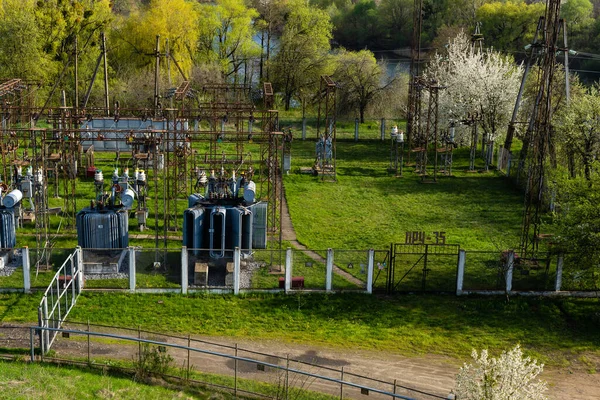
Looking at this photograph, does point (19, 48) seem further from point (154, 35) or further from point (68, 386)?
point (68, 386)

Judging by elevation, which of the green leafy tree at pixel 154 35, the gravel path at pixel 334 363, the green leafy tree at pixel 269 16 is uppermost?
the green leafy tree at pixel 269 16

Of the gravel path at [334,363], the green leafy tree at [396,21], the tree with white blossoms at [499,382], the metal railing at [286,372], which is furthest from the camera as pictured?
the green leafy tree at [396,21]

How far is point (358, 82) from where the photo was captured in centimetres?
5306

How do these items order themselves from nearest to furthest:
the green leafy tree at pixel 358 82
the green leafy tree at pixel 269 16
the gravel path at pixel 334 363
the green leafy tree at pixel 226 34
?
the gravel path at pixel 334 363
the green leafy tree at pixel 358 82
the green leafy tree at pixel 226 34
the green leafy tree at pixel 269 16

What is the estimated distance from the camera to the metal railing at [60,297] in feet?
56.4

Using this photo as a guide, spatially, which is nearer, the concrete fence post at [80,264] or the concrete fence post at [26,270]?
the concrete fence post at [26,270]

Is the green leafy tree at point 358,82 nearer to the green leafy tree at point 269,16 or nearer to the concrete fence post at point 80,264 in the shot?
the green leafy tree at point 269,16

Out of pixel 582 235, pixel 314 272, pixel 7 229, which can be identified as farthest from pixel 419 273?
pixel 7 229

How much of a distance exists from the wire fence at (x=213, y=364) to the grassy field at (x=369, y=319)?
998 mm

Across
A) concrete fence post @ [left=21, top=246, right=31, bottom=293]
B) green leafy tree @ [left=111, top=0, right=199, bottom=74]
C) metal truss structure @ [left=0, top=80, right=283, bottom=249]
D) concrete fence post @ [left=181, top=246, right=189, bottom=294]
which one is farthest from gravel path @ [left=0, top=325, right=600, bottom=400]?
green leafy tree @ [left=111, top=0, right=199, bottom=74]

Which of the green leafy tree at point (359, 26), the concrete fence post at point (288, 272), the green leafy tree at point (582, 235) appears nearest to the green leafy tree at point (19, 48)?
the concrete fence post at point (288, 272)

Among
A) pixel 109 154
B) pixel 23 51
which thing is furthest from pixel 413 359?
pixel 23 51

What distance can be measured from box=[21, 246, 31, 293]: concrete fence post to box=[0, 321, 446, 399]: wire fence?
2.41 meters

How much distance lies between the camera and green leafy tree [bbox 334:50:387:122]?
174 feet
